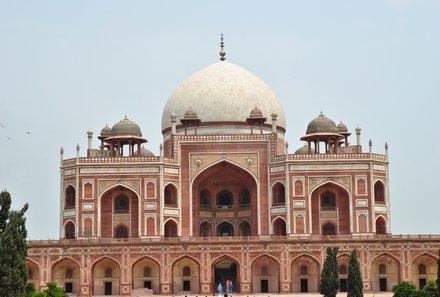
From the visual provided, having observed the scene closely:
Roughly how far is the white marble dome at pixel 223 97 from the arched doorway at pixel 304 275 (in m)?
9.87

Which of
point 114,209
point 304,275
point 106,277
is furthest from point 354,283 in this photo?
point 114,209

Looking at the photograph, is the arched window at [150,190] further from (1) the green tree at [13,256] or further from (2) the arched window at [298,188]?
(1) the green tree at [13,256]

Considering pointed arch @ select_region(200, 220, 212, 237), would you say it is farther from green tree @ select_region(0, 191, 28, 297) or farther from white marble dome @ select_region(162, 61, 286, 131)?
green tree @ select_region(0, 191, 28, 297)

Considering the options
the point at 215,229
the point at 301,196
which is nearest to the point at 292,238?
the point at 301,196

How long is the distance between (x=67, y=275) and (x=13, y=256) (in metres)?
15.5

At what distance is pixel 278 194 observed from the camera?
165ft

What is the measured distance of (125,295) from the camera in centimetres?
4550

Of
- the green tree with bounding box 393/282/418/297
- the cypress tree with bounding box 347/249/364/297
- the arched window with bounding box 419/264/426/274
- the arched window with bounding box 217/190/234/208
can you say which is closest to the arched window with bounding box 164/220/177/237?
the arched window with bounding box 217/190/234/208

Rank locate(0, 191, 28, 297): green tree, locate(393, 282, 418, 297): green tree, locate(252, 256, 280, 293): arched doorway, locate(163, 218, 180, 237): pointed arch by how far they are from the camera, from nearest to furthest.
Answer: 1. locate(0, 191, 28, 297): green tree
2. locate(393, 282, 418, 297): green tree
3. locate(252, 256, 280, 293): arched doorway
4. locate(163, 218, 180, 237): pointed arch

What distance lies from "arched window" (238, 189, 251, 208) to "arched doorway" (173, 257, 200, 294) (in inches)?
258

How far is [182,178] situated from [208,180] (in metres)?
2.02

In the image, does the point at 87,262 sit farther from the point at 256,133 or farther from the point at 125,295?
the point at 256,133

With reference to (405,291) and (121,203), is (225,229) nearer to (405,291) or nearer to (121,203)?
(121,203)

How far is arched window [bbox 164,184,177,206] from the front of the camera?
50219 millimetres
